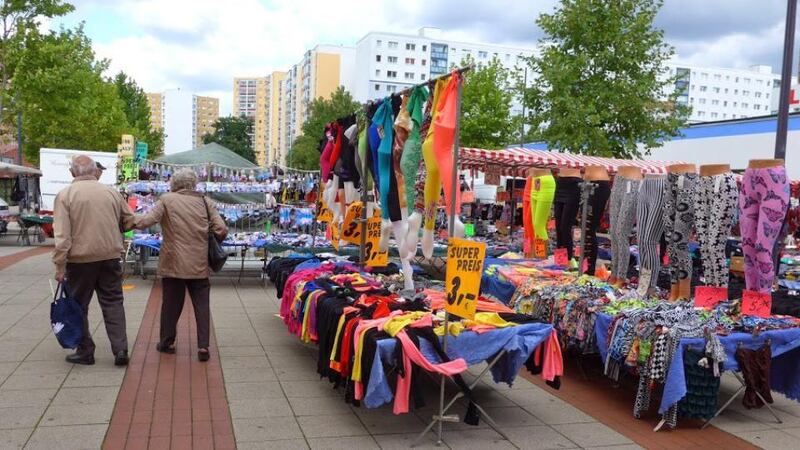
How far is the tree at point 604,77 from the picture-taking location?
1495 centimetres

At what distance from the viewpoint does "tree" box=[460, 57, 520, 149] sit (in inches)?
1054

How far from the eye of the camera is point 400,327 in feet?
13.6

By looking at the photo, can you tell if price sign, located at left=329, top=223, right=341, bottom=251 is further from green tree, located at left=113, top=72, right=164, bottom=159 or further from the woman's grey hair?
green tree, located at left=113, top=72, right=164, bottom=159

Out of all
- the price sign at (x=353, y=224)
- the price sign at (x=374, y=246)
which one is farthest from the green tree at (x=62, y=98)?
the price sign at (x=374, y=246)

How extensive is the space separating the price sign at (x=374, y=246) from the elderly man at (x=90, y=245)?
2229 mm

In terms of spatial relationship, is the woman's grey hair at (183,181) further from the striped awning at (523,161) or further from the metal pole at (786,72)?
the metal pole at (786,72)

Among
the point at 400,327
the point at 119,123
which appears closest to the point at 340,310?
the point at 400,327

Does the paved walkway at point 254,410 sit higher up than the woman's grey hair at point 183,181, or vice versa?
the woman's grey hair at point 183,181

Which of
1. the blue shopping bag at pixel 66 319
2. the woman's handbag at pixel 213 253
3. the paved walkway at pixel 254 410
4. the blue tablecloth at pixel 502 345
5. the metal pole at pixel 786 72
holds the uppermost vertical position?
the metal pole at pixel 786 72

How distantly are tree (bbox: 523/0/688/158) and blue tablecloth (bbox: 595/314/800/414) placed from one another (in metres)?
10.5

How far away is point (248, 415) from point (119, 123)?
88.8 feet

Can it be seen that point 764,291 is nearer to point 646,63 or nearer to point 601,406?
point 601,406

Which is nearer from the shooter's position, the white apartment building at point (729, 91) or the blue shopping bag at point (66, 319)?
the blue shopping bag at point (66, 319)

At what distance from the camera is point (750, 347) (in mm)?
4547
